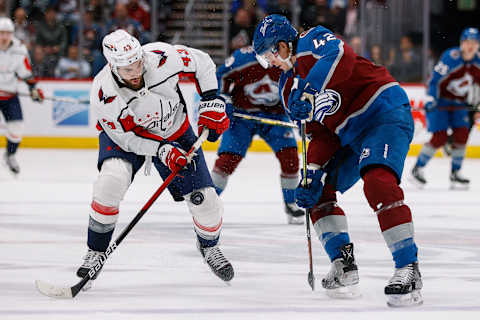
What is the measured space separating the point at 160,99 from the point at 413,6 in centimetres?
667

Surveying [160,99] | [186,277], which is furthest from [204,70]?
[186,277]

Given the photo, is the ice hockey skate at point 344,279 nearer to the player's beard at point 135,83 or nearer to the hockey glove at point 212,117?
the hockey glove at point 212,117

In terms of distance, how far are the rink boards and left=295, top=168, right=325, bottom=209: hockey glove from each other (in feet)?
20.4

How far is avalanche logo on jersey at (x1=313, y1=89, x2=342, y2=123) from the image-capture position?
308 centimetres

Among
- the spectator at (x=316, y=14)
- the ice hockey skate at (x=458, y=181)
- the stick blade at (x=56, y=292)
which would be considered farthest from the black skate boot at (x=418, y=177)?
the stick blade at (x=56, y=292)

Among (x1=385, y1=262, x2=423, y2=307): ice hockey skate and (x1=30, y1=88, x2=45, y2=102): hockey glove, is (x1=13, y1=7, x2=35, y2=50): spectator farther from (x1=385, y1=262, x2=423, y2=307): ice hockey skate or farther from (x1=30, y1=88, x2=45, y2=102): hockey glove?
(x1=385, y1=262, x2=423, y2=307): ice hockey skate

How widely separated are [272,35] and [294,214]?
2076mm

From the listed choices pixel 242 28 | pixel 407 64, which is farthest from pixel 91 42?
pixel 407 64

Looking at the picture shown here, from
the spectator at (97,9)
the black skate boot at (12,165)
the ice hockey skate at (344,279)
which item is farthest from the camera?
the spectator at (97,9)

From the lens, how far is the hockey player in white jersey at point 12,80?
25.0 feet

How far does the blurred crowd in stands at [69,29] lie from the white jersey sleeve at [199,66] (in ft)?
20.5

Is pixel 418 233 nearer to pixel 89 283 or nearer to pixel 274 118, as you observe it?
pixel 274 118

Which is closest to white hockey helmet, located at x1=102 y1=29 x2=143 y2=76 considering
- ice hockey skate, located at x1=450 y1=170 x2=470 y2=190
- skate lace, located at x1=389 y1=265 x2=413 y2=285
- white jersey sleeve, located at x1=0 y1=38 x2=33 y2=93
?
skate lace, located at x1=389 y1=265 x2=413 y2=285

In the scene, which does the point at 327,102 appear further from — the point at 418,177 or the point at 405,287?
the point at 418,177
